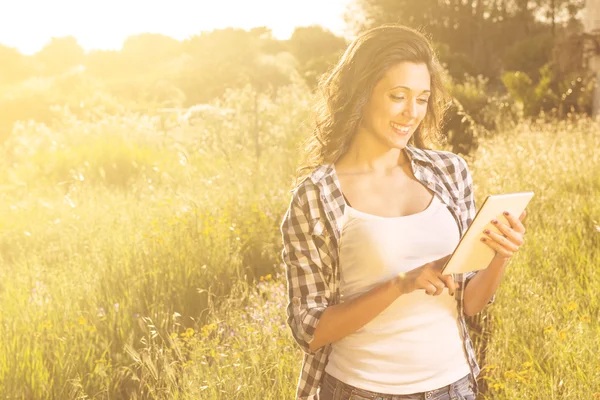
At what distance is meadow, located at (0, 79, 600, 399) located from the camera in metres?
2.93

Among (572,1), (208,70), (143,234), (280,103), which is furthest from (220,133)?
(572,1)

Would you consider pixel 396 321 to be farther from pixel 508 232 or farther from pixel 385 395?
pixel 508 232

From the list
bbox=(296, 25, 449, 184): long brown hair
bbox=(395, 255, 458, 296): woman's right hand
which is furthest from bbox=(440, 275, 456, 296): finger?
bbox=(296, 25, 449, 184): long brown hair

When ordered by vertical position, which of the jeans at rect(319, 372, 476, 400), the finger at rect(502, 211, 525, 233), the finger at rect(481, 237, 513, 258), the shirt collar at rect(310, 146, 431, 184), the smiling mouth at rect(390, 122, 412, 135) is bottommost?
the jeans at rect(319, 372, 476, 400)

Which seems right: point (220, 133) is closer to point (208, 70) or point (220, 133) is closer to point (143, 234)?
point (143, 234)

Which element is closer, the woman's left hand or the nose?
the woman's left hand

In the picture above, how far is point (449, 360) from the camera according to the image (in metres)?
1.82

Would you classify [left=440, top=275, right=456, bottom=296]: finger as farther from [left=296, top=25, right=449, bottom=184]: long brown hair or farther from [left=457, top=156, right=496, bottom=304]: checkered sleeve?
[left=296, top=25, right=449, bottom=184]: long brown hair

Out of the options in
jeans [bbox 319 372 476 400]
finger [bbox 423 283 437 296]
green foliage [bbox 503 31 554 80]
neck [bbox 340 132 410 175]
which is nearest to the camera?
finger [bbox 423 283 437 296]

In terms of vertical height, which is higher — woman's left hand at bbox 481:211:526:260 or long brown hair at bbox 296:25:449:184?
long brown hair at bbox 296:25:449:184

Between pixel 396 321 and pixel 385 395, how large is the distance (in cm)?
20

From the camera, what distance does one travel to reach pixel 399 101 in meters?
1.92

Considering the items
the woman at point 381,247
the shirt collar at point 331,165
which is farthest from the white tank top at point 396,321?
the shirt collar at point 331,165

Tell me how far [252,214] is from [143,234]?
43.1 inches
